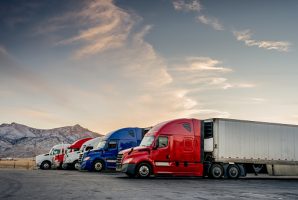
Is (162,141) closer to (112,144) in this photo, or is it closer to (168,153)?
(168,153)

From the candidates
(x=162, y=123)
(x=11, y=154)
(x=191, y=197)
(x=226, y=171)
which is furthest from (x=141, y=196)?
(x=11, y=154)

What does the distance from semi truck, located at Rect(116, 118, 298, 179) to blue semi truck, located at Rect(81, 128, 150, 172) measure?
493cm

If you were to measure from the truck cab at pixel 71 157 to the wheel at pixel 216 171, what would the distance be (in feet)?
46.2

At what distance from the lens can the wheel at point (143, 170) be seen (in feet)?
65.1

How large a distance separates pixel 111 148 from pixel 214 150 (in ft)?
26.1

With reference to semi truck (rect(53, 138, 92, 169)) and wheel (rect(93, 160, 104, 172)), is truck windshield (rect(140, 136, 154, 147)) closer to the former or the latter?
wheel (rect(93, 160, 104, 172))

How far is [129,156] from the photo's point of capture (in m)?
19.9

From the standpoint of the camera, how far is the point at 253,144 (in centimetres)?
2227

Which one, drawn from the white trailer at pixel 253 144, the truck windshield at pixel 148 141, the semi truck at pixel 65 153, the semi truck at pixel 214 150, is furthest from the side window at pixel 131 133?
the semi truck at pixel 65 153

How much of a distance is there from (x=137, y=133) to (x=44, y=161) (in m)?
11.9

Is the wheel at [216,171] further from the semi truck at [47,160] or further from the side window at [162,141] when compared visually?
the semi truck at [47,160]

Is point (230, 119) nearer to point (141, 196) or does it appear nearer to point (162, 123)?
point (162, 123)

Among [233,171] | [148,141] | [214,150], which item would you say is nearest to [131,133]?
[148,141]

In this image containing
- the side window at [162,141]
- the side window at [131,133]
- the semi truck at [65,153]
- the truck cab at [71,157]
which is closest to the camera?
the side window at [162,141]
